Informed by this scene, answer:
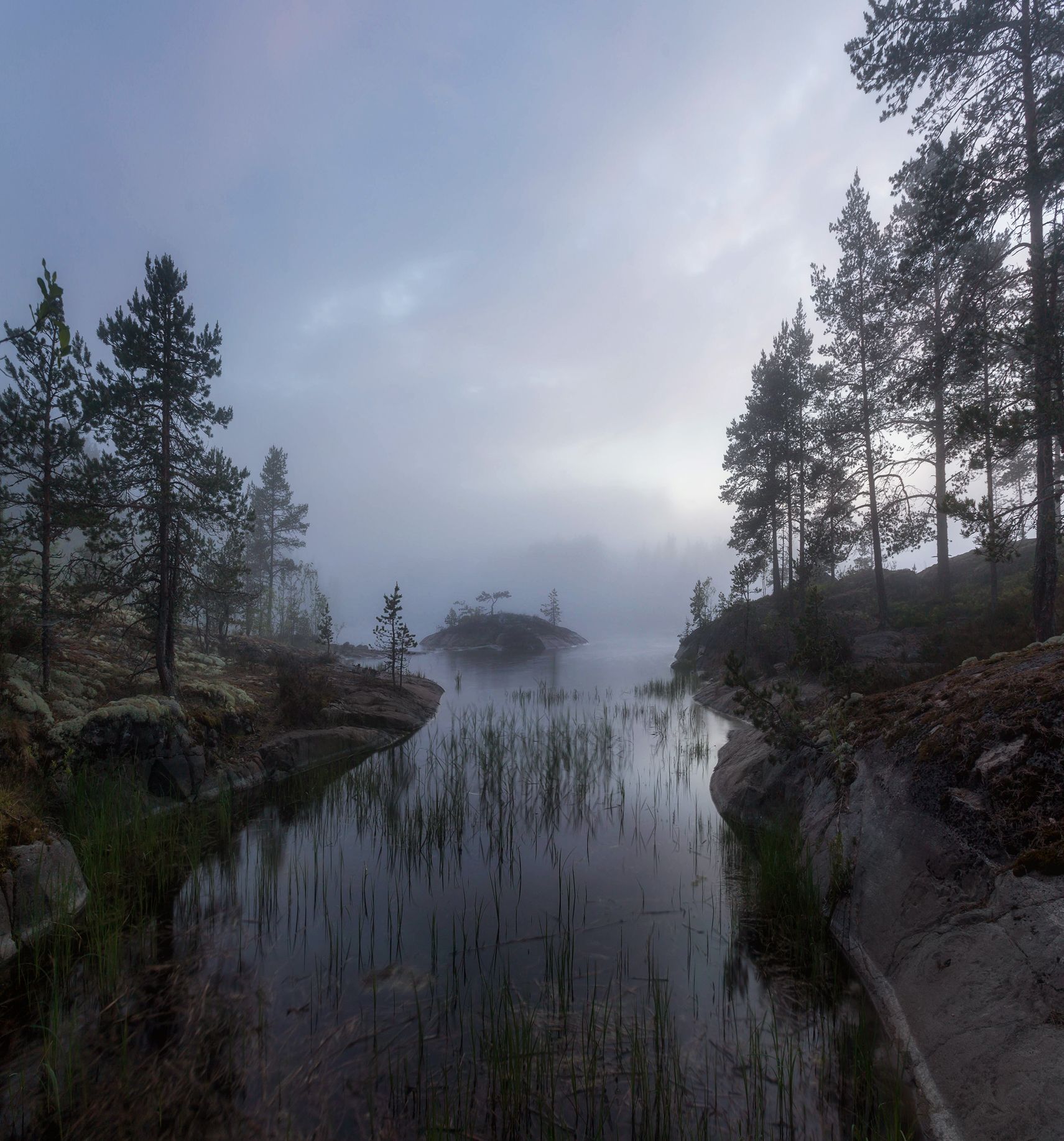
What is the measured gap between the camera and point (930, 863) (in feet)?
14.4

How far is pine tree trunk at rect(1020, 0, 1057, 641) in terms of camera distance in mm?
8852

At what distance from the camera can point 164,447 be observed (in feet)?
46.3

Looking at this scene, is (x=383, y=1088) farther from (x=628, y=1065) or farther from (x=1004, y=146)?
(x=1004, y=146)

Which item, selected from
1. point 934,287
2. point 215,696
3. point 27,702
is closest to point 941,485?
point 934,287

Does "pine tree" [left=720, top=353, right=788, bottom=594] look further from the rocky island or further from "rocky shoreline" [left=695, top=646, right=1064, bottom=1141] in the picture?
the rocky island

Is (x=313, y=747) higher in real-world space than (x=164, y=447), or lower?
lower

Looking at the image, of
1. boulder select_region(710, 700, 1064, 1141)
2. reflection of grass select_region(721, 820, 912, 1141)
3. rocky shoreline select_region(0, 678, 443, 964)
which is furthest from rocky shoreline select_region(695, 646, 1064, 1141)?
rocky shoreline select_region(0, 678, 443, 964)

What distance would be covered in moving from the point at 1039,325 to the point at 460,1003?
1177 cm

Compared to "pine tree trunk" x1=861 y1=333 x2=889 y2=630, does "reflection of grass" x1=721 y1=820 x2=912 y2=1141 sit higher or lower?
lower

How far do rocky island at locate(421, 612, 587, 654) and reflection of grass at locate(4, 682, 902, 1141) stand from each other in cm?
4725

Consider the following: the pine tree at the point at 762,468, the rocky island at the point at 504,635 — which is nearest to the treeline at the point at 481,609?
the rocky island at the point at 504,635

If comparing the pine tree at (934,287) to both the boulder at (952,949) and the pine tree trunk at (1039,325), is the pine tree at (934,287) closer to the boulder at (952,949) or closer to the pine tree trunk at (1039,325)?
the pine tree trunk at (1039,325)

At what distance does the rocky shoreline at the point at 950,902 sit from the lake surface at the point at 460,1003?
1.37 ft

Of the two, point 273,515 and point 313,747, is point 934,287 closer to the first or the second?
point 313,747
